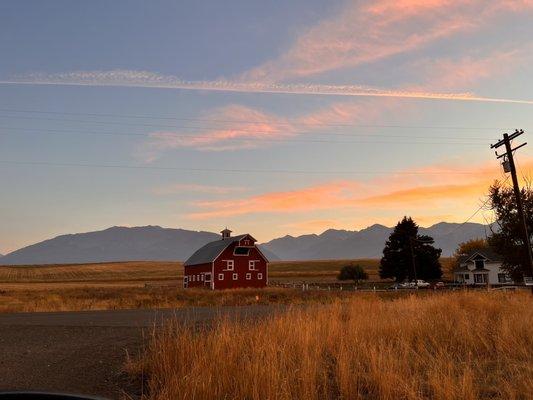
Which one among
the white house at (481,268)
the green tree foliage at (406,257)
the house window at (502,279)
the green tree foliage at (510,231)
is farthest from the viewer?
the white house at (481,268)

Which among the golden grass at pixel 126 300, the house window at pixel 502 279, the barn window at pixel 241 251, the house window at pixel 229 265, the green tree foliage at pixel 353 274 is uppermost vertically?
the barn window at pixel 241 251

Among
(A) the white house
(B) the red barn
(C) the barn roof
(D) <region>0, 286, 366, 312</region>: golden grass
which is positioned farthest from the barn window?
(A) the white house

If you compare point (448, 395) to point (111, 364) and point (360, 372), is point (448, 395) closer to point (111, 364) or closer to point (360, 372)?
point (360, 372)

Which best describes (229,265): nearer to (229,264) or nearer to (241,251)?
(229,264)

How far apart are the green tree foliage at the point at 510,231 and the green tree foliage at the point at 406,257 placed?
36.1 m

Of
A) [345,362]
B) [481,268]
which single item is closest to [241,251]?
[481,268]

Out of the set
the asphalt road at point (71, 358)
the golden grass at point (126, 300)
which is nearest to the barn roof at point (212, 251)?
the golden grass at point (126, 300)

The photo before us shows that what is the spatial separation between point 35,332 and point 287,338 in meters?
7.43

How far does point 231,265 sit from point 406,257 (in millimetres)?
30400

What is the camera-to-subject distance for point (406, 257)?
7894cm

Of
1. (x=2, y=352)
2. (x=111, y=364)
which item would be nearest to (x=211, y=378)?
(x=111, y=364)

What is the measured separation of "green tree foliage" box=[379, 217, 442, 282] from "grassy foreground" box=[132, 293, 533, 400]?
2761 inches

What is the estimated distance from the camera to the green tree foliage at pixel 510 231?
40.4 meters

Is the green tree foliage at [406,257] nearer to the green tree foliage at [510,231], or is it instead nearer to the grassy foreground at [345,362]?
the green tree foliage at [510,231]
